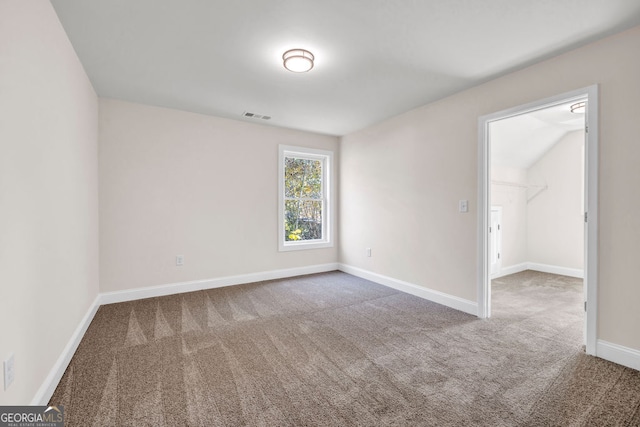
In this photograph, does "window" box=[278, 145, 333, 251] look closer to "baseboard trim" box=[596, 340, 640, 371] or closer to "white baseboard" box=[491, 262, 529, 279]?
"white baseboard" box=[491, 262, 529, 279]

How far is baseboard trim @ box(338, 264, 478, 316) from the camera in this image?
3.22 metres

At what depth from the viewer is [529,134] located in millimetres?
4430

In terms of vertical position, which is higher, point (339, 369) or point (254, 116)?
point (254, 116)

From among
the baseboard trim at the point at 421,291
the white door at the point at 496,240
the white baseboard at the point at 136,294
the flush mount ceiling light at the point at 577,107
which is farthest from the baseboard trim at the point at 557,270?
the white baseboard at the point at 136,294

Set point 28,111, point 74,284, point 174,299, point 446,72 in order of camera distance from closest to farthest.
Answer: point 28,111
point 74,284
point 446,72
point 174,299

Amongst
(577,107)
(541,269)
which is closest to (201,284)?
(577,107)

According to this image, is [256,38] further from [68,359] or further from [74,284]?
[68,359]

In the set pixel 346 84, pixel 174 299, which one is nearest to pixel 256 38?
pixel 346 84

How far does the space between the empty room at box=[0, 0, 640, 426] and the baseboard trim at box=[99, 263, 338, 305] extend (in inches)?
1.1

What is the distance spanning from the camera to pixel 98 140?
3.40 meters

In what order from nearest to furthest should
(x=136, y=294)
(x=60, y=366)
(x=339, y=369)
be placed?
(x=60, y=366) < (x=339, y=369) < (x=136, y=294)

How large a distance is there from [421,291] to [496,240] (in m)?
2.08

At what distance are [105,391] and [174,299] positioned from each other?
190 cm

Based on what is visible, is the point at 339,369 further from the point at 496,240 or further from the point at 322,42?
the point at 496,240
